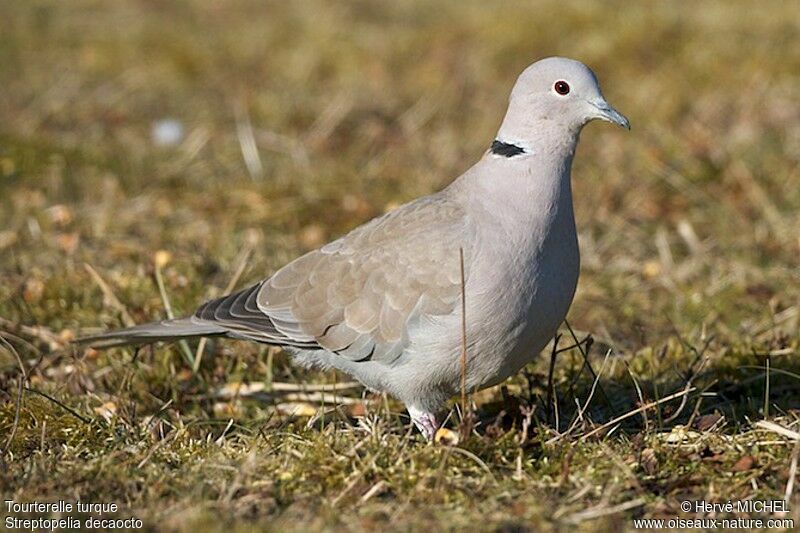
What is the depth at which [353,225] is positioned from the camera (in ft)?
22.4

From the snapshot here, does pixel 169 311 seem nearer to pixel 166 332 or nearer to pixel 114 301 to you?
pixel 114 301

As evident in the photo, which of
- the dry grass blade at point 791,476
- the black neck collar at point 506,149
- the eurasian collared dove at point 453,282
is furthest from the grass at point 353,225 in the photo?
the black neck collar at point 506,149

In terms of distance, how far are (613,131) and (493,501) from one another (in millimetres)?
5386

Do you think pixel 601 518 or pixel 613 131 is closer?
pixel 601 518

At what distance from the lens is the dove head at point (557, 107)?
13.7ft

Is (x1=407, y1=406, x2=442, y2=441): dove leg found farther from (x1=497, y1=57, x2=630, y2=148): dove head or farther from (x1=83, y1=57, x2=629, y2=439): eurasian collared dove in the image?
(x1=497, y1=57, x2=630, y2=148): dove head

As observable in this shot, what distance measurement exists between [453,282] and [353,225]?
2859mm

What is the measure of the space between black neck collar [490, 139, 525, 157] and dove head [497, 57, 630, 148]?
20mm

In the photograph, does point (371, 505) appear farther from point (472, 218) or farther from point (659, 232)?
point (659, 232)

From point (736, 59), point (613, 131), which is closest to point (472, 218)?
point (613, 131)

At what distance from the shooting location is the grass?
3.56m

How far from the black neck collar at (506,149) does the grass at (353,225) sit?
0.85 m

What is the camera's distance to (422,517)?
331 centimetres

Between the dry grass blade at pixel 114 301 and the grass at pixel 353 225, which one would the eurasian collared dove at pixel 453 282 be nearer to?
the grass at pixel 353 225
